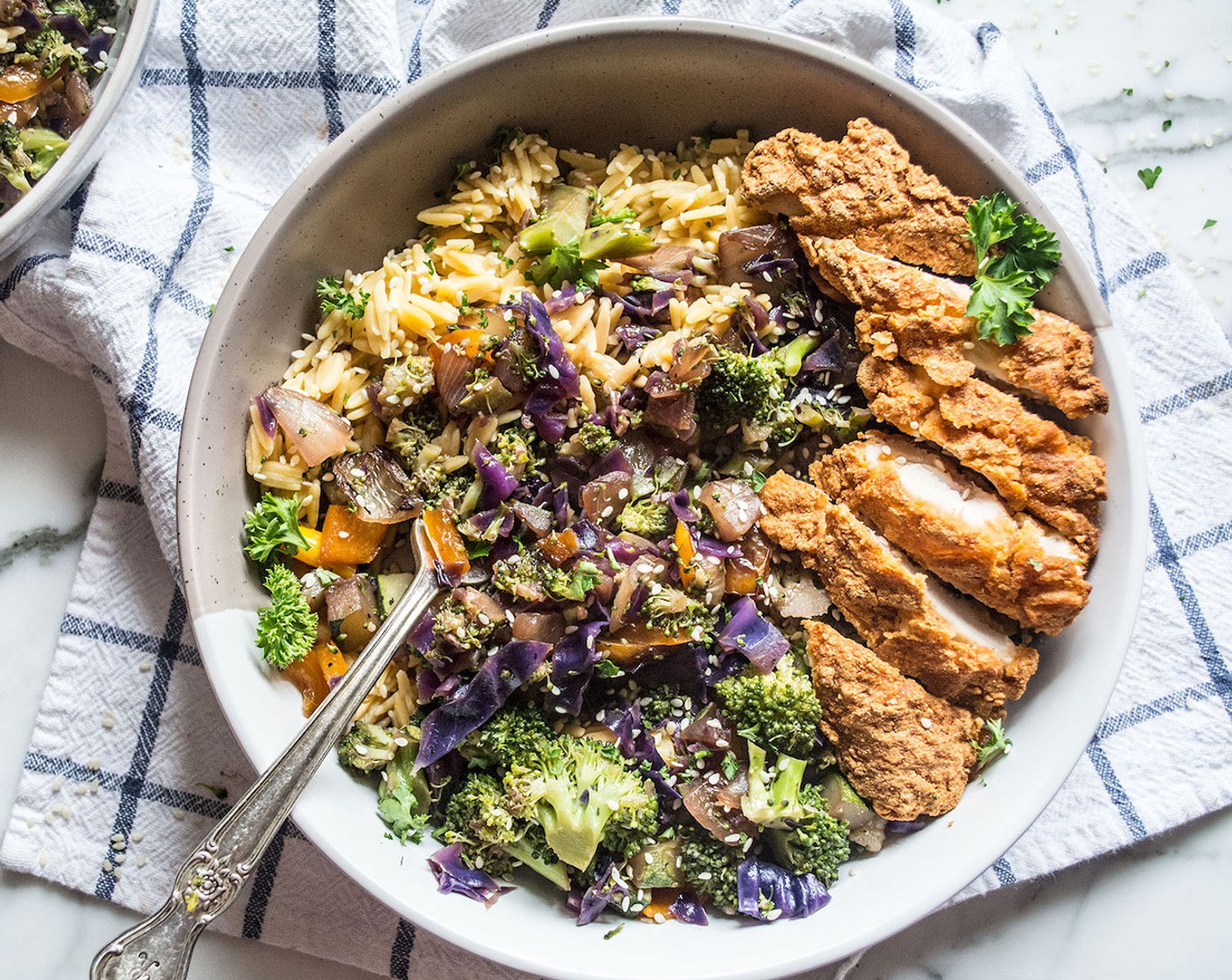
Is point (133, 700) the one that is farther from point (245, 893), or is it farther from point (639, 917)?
point (639, 917)

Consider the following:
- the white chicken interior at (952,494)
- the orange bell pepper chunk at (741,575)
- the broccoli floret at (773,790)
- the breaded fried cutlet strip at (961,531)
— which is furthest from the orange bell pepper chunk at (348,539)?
the white chicken interior at (952,494)

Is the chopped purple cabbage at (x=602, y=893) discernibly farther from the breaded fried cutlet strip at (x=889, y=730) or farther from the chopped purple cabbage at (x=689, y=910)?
the breaded fried cutlet strip at (x=889, y=730)

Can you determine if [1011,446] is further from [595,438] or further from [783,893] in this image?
[783,893]

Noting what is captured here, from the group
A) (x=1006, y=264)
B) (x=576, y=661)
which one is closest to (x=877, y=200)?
(x=1006, y=264)

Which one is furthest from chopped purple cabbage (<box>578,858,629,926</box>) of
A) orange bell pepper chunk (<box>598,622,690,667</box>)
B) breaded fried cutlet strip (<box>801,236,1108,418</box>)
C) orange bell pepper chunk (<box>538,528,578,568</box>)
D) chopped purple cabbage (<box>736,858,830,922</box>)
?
breaded fried cutlet strip (<box>801,236,1108,418</box>)

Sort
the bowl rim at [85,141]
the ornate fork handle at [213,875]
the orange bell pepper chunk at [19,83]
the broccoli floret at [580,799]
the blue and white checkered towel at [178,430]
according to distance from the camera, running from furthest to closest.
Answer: the blue and white checkered towel at [178,430]
the orange bell pepper chunk at [19,83]
the bowl rim at [85,141]
the broccoli floret at [580,799]
the ornate fork handle at [213,875]

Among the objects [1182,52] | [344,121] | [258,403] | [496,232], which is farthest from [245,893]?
[1182,52]
